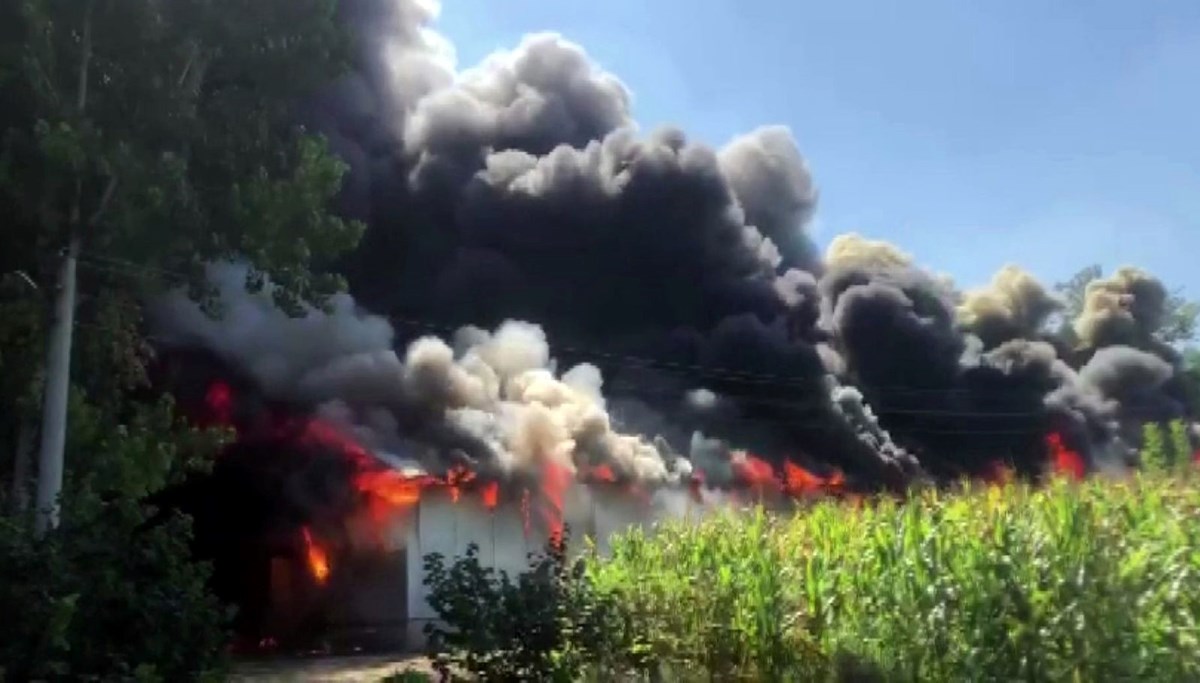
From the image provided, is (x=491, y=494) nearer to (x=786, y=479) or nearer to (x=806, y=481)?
(x=786, y=479)

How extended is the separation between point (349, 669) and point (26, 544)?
10052mm

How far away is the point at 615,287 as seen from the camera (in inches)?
1484

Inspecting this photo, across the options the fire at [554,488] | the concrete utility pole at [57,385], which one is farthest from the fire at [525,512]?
the concrete utility pole at [57,385]

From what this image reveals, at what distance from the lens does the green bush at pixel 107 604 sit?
832cm

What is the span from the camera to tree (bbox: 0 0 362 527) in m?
14.1

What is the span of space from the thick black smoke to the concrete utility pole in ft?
37.0

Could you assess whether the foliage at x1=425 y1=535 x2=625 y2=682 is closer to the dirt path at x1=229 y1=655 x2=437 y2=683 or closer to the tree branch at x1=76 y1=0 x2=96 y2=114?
the dirt path at x1=229 y1=655 x2=437 y2=683

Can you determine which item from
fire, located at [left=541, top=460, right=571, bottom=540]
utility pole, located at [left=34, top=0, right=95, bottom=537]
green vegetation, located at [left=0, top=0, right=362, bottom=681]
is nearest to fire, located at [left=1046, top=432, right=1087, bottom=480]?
fire, located at [left=541, top=460, right=571, bottom=540]

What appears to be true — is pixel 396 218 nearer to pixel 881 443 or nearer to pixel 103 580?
pixel 881 443

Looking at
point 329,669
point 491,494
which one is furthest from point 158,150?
point 491,494

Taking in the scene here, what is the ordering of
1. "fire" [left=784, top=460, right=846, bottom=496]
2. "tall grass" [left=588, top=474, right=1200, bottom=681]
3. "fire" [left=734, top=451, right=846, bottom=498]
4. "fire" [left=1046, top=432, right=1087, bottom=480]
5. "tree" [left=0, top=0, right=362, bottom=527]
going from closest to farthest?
1. "tall grass" [left=588, top=474, right=1200, bottom=681]
2. "tree" [left=0, top=0, right=362, bottom=527]
3. "fire" [left=734, top=451, right=846, bottom=498]
4. "fire" [left=784, top=460, right=846, bottom=496]
5. "fire" [left=1046, top=432, right=1087, bottom=480]

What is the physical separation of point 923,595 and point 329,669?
1220cm

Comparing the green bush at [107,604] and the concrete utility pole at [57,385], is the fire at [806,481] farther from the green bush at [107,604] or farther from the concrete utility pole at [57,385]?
the green bush at [107,604]

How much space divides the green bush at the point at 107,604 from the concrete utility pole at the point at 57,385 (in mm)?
4314
